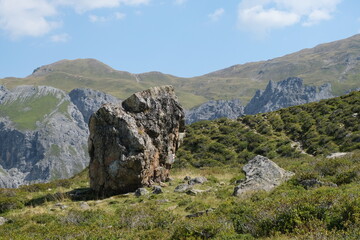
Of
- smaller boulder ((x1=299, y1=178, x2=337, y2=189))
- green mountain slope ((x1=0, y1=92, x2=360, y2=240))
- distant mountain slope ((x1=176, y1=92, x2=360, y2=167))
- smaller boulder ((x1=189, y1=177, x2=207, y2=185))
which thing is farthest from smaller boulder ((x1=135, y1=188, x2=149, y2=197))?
distant mountain slope ((x1=176, y1=92, x2=360, y2=167))

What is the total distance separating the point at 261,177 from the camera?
19188mm

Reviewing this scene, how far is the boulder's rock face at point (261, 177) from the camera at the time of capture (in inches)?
712

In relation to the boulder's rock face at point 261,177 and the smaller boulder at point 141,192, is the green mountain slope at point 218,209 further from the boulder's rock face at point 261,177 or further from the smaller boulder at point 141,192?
the boulder's rock face at point 261,177

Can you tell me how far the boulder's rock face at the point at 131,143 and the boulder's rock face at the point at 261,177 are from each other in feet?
21.5

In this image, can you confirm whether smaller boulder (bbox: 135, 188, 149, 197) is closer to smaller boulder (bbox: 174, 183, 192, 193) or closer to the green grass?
the green grass

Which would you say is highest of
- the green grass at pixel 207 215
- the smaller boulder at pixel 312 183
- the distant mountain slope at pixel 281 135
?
the green grass at pixel 207 215

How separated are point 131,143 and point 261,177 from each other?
8583 mm

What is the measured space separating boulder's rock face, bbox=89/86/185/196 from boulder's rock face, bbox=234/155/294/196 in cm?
656

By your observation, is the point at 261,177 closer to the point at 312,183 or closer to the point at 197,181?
the point at 312,183

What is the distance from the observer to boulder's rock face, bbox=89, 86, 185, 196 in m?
21.8

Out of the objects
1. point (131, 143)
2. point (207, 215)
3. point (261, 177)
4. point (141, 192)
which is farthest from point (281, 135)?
point (207, 215)

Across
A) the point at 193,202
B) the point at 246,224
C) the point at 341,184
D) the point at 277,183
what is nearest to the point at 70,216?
the point at 193,202

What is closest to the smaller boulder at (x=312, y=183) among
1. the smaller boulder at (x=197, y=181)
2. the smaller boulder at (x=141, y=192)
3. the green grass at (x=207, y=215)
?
the green grass at (x=207, y=215)

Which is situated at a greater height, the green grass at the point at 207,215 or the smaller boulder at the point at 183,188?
the green grass at the point at 207,215
